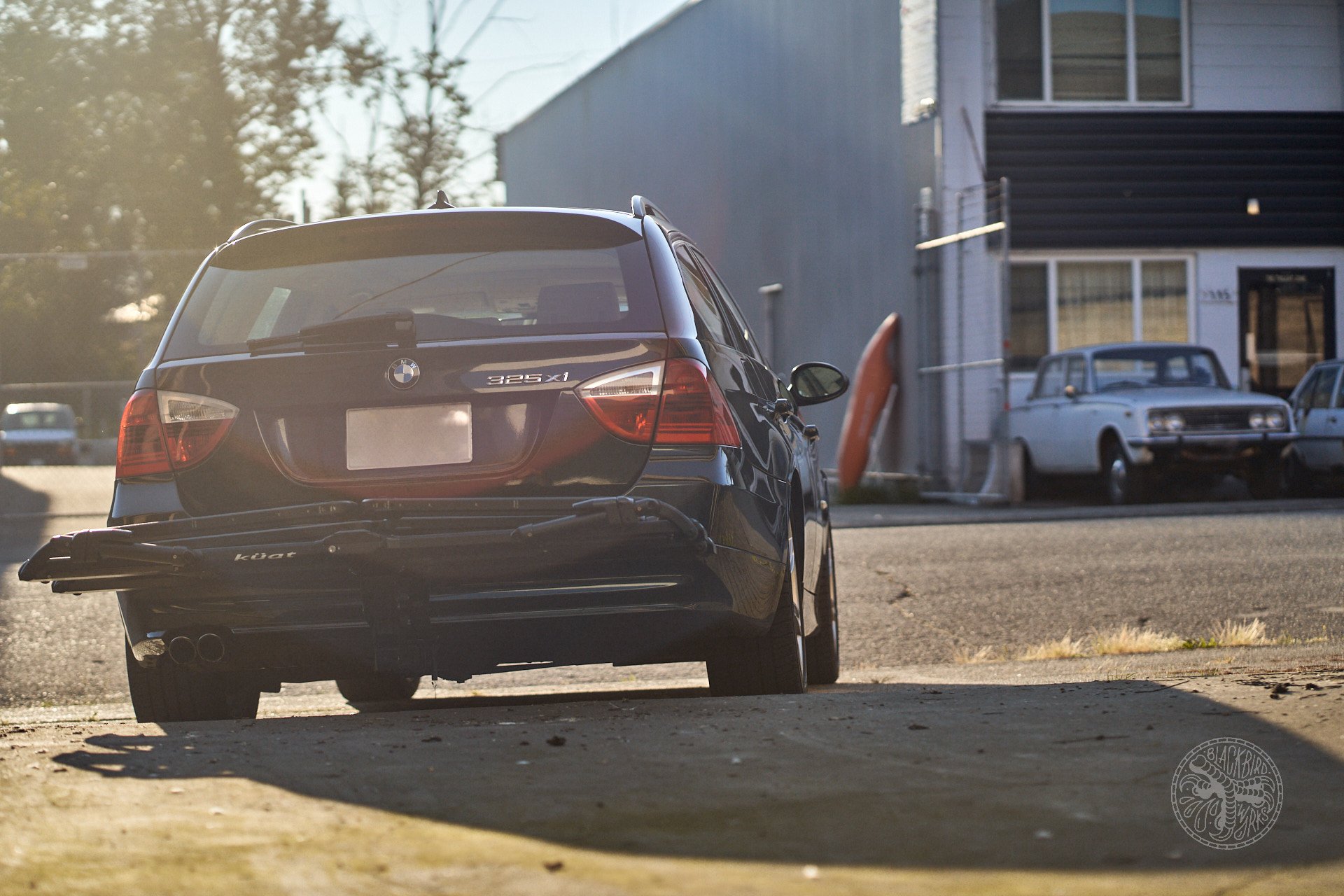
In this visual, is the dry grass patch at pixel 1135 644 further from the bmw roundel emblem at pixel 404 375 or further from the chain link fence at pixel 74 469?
the chain link fence at pixel 74 469

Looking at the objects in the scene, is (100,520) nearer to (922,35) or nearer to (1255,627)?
(922,35)

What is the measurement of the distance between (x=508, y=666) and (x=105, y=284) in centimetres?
1909

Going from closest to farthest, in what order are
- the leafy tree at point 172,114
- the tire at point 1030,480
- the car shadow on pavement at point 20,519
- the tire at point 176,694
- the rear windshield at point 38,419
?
1. the tire at point 176,694
2. the car shadow on pavement at point 20,519
3. the tire at point 1030,480
4. the rear windshield at point 38,419
5. the leafy tree at point 172,114

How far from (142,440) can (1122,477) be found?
13.3 metres

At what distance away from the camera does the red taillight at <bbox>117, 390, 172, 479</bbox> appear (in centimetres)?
471

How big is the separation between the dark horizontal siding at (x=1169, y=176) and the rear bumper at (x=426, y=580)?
53.5 ft

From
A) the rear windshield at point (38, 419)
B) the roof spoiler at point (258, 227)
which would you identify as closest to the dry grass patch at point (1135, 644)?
the roof spoiler at point (258, 227)

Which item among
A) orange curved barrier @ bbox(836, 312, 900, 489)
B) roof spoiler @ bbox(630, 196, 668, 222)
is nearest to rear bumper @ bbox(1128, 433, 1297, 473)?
orange curved barrier @ bbox(836, 312, 900, 489)

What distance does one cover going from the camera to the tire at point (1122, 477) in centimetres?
1653

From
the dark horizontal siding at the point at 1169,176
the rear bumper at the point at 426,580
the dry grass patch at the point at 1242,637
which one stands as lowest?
the dry grass patch at the point at 1242,637

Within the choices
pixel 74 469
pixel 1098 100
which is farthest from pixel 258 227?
pixel 1098 100

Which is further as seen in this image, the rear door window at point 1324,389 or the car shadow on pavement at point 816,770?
the rear door window at point 1324,389

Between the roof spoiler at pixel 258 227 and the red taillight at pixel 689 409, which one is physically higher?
the roof spoiler at pixel 258 227

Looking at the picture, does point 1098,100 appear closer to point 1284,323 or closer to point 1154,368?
point 1284,323
